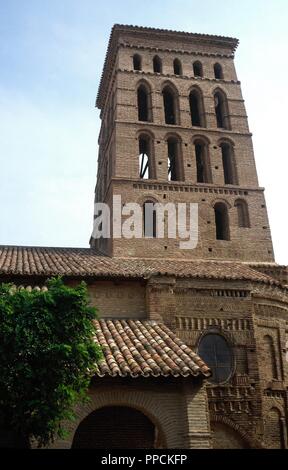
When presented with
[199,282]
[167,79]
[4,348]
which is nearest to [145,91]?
[167,79]

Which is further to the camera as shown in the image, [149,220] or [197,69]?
[197,69]

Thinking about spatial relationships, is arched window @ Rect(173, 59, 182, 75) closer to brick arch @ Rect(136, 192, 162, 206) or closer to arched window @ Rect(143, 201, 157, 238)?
brick arch @ Rect(136, 192, 162, 206)

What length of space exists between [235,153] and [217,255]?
527 cm

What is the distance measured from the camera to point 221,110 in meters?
24.4

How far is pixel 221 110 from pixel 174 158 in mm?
3637

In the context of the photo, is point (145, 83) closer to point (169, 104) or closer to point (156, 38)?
point (169, 104)

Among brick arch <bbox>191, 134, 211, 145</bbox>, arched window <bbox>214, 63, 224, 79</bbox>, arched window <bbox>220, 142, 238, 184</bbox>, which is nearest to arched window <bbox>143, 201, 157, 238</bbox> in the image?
arched window <bbox>220, 142, 238, 184</bbox>

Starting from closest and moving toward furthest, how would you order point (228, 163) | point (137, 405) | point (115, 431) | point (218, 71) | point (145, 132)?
point (137, 405) → point (115, 431) → point (145, 132) → point (228, 163) → point (218, 71)

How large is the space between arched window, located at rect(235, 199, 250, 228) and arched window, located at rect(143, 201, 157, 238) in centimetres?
355

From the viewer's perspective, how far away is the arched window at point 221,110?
78.2 feet

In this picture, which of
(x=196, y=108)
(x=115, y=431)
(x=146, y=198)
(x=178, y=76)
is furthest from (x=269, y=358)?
(x=178, y=76)

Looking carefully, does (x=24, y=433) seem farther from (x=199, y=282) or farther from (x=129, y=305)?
(x=199, y=282)

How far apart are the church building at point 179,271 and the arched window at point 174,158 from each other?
8 centimetres

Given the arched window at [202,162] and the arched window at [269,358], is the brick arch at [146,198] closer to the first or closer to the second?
the arched window at [202,162]
